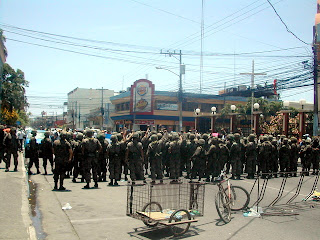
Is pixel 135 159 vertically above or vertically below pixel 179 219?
above

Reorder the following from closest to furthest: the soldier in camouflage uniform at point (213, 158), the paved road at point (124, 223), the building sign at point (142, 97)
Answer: the paved road at point (124, 223)
the soldier in camouflage uniform at point (213, 158)
the building sign at point (142, 97)

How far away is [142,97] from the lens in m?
50.5

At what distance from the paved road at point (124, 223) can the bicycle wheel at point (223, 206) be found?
0.15 metres

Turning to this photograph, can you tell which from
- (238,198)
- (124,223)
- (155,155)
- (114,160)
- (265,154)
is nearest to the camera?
(124,223)

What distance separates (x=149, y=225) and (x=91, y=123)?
249 feet

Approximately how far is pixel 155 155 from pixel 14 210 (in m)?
5.52

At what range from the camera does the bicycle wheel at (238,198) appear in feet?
24.5

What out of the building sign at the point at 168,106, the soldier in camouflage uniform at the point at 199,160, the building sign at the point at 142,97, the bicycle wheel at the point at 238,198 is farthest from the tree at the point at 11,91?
the bicycle wheel at the point at 238,198

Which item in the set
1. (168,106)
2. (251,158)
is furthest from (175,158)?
(168,106)

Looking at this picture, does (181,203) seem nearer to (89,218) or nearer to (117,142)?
(89,218)

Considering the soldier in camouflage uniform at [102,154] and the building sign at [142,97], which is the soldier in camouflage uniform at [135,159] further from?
the building sign at [142,97]

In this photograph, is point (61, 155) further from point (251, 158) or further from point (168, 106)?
point (168, 106)

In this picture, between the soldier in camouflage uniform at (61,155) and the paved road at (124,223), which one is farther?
the soldier in camouflage uniform at (61,155)

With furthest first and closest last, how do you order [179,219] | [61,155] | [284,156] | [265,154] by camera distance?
[284,156], [265,154], [61,155], [179,219]
